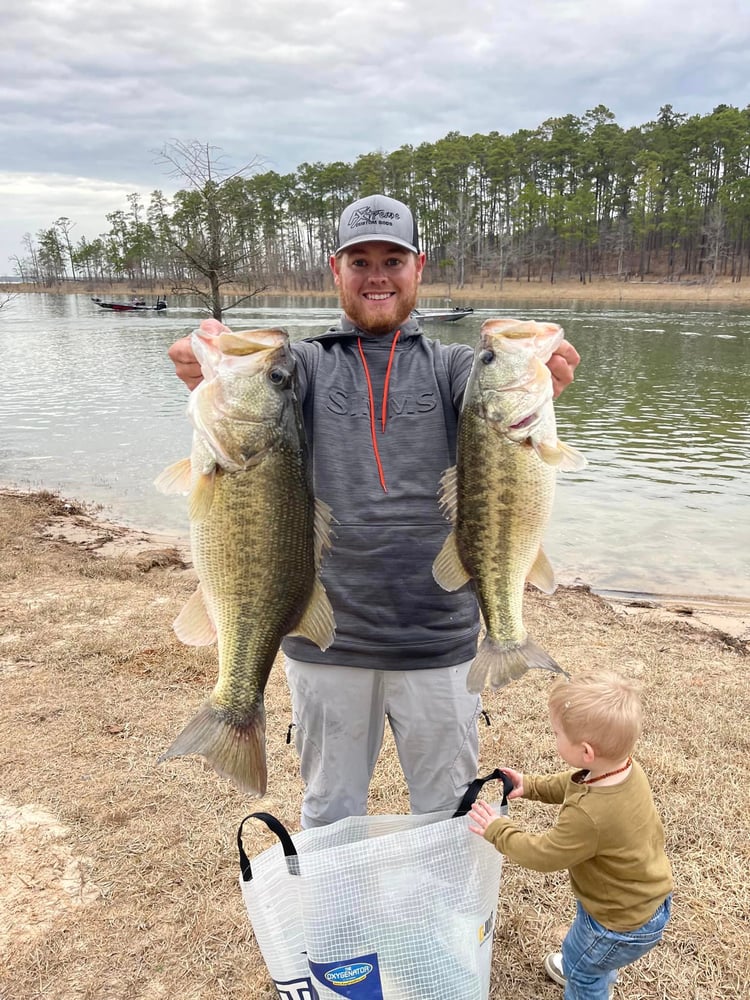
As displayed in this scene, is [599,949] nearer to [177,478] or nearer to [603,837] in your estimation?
[603,837]

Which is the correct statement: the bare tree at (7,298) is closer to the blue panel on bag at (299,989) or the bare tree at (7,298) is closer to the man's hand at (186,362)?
the man's hand at (186,362)

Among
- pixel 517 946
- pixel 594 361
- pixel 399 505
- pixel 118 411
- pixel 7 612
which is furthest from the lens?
pixel 594 361

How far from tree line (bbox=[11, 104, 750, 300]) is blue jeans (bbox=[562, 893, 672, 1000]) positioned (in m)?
61.5

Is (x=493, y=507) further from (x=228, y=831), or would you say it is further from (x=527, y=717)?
(x=527, y=717)

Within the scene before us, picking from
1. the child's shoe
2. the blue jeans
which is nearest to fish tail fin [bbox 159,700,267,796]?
the blue jeans

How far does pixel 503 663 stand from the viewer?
2406mm

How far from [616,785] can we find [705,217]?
246 ft

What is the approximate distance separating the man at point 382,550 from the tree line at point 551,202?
2375 inches

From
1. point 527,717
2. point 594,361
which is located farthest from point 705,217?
point 527,717

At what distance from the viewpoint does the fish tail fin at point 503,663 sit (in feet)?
7.76

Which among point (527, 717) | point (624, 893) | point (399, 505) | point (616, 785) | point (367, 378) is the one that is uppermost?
point (367, 378)

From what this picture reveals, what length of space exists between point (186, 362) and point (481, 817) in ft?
6.17

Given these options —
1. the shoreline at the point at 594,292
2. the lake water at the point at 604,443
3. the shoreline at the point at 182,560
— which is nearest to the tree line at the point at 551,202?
the shoreline at the point at 594,292

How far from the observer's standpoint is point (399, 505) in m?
2.46
